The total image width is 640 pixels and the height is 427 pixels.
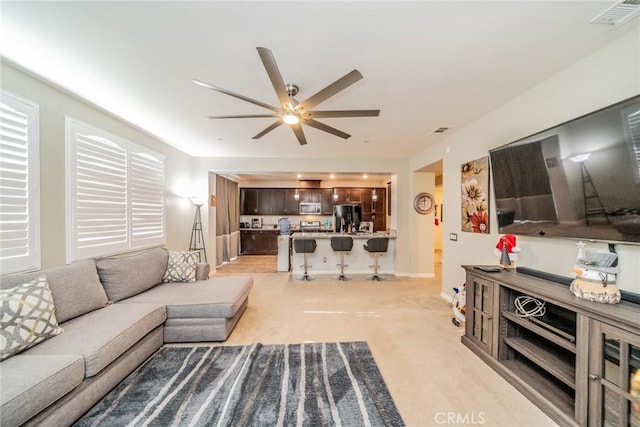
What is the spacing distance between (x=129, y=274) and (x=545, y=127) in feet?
14.9

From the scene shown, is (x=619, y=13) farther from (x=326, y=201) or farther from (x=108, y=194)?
(x=326, y=201)

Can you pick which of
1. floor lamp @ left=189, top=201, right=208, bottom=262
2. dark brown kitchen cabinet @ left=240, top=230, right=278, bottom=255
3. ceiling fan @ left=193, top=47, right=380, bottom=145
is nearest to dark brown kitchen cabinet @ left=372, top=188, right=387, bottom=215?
dark brown kitchen cabinet @ left=240, top=230, right=278, bottom=255

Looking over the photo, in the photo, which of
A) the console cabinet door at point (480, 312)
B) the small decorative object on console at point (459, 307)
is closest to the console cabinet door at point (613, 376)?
the console cabinet door at point (480, 312)

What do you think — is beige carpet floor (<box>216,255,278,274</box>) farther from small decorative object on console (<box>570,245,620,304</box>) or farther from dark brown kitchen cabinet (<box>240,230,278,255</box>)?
Answer: small decorative object on console (<box>570,245,620,304</box>)

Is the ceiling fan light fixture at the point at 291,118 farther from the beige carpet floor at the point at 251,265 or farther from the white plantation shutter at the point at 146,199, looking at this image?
the beige carpet floor at the point at 251,265

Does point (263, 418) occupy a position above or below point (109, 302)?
below

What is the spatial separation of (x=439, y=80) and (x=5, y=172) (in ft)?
12.4

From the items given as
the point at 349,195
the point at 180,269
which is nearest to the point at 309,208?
the point at 349,195

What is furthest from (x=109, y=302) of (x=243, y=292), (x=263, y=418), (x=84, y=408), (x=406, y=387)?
(x=406, y=387)

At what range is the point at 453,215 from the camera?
3680mm

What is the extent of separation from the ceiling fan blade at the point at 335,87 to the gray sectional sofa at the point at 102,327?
2.18 metres

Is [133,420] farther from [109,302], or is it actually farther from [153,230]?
[153,230]

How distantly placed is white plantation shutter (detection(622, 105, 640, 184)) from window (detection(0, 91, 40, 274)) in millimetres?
4434

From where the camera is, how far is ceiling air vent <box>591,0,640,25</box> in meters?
1.42
